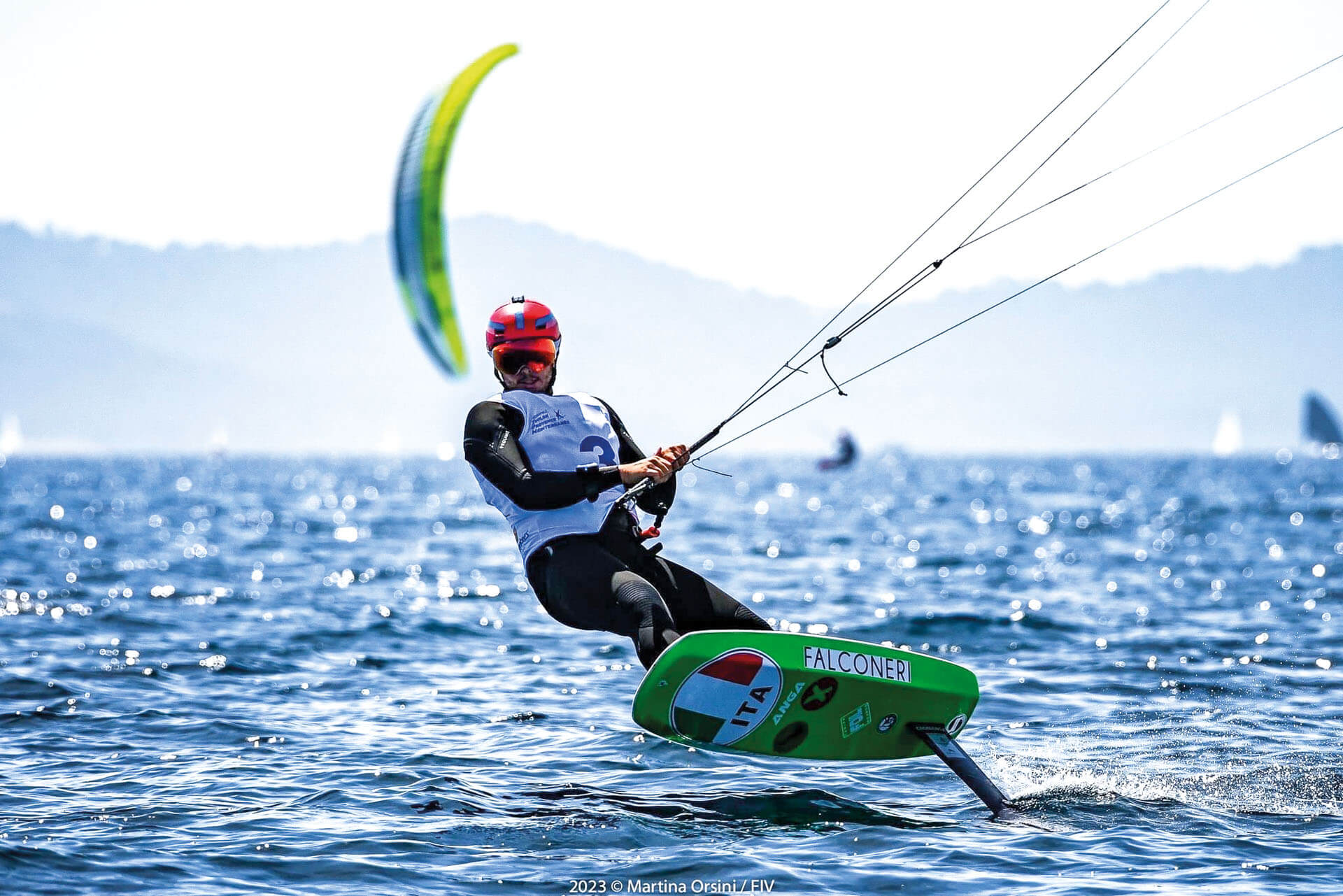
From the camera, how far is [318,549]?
25656 mm

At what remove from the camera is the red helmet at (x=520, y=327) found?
708 cm

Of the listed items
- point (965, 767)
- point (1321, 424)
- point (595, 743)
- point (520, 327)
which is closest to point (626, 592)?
point (520, 327)

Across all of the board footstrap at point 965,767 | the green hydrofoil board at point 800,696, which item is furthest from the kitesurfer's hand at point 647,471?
the board footstrap at point 965,767

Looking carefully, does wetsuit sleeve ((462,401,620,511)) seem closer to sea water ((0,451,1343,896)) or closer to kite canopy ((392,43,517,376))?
sea water ((0,451,1343,896))

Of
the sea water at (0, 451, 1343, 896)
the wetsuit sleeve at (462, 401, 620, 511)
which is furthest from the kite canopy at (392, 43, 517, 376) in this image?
the wetsuit sleeve at (462, 401, 620, 511)

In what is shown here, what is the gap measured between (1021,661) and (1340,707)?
2.81 metres

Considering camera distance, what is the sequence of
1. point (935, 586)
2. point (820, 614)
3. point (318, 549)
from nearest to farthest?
1. point (820, 614)
2. point (935, 586)
3. point (318, 549)

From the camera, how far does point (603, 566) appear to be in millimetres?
6984

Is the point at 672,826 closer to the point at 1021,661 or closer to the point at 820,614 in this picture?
the point at 1021,661

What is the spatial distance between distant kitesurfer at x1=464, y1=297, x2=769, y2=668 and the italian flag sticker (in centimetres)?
25

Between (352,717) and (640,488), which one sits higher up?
(640,488)

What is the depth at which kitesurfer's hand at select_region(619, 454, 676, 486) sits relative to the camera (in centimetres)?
662

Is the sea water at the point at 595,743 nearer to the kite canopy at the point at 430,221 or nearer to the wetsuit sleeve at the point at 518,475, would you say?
the wetsuit sleeve at the point at 518,475

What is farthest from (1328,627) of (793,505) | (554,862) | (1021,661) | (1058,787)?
(793,505)
